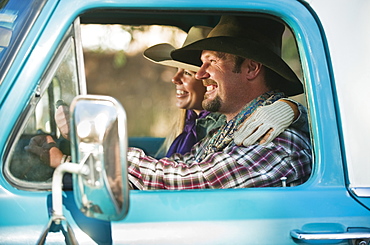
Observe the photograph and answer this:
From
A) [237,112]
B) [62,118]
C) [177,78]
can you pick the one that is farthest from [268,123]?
[177,78]

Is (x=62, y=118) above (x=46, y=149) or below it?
above

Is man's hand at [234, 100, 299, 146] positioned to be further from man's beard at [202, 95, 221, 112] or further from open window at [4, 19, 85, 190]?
open window at [4, 19, 85, 190]

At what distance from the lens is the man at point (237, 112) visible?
1.89 metres

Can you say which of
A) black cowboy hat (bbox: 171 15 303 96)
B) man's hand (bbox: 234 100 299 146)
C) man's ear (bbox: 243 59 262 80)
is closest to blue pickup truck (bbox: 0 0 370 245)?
man's hand (bbox: 234 100 299 146)

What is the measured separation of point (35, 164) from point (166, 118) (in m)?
1.86

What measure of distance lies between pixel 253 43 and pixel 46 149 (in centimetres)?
103

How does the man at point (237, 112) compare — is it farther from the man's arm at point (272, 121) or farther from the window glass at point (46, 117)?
the window glass at point (46, 117)

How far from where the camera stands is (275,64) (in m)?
2.36

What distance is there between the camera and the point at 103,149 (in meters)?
1.34

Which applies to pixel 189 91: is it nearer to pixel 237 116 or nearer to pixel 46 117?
pixel 237 116

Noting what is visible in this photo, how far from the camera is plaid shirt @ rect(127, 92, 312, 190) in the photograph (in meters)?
1.86

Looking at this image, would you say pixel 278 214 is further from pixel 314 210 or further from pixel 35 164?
pixel 35 164

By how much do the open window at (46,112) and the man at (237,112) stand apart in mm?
335

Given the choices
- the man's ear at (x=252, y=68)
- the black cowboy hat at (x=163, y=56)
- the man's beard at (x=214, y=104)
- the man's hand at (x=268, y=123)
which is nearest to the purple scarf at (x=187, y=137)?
the black cowboy hat at (x=163, y=56)
